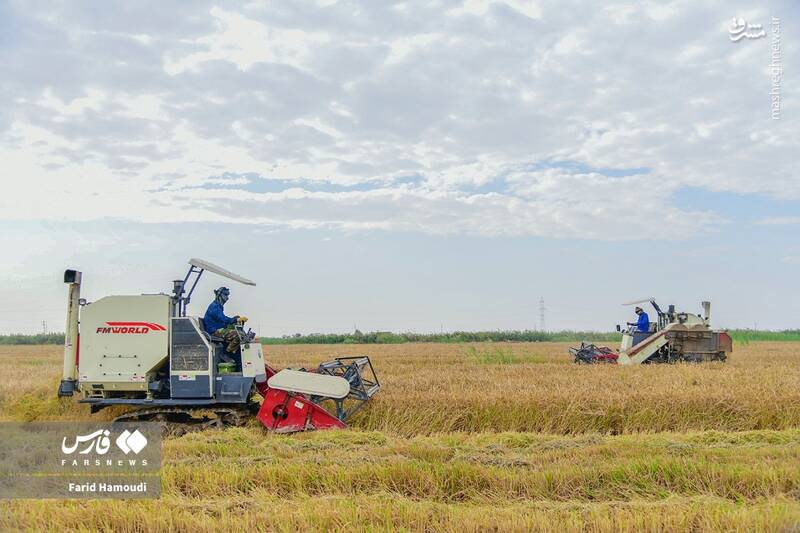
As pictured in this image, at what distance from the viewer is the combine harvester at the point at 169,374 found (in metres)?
10.5

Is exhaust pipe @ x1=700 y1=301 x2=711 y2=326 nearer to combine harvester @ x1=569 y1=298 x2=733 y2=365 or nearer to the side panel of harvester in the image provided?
combine harvester @ x1=569 y1=298 x2=733 y2=365

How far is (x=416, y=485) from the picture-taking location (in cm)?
706

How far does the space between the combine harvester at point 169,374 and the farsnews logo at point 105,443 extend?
1018mm

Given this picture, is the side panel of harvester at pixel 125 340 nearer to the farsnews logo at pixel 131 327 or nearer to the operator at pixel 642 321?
the farsnews logo at pixel 131 327

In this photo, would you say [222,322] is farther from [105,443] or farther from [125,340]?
[105,443]

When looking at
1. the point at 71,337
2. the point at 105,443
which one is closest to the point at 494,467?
the point at 105,443

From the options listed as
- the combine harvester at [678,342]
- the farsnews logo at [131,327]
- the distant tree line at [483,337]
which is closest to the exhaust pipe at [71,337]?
the farsnews logo at [131,327]

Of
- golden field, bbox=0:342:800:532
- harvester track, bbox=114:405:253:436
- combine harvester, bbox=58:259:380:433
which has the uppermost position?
combine harvester, bbox=58:259:380:433

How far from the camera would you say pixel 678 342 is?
20.6 metres


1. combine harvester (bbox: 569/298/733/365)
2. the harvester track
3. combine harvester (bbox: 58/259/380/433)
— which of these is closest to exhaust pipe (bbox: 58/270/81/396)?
combine harvester (bbox: 58/259/380/433)

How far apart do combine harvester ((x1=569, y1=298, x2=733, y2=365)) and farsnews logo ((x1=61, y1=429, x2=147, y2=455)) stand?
15.2m

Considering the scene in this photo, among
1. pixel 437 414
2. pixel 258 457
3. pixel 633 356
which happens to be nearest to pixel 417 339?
pixel 633 356

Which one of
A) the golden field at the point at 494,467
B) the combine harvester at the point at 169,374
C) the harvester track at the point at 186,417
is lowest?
the golden field at the point at 494,467

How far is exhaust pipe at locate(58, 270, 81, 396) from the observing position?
1090cm
